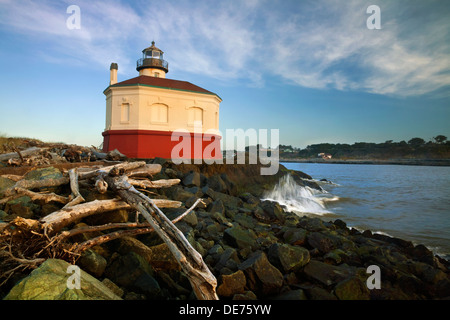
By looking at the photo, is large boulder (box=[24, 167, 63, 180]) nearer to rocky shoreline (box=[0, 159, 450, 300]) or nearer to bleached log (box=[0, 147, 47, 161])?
rocky shoreline (box=[0, 159, 450, 300])

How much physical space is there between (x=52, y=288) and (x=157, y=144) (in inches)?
516

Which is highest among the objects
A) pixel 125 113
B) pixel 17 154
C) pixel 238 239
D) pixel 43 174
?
pixel 125 113

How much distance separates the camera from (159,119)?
1509 centimetres

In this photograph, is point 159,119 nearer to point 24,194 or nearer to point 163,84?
point 163,84

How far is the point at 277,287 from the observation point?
3252 millimetres

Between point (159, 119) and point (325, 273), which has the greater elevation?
→ point (159, 119)

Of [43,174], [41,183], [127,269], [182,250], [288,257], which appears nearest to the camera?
[182,250]

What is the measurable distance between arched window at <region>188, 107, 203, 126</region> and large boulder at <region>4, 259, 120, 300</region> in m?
13.6

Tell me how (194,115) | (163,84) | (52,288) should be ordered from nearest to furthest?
(52,288) → (163,84) → (194,115)

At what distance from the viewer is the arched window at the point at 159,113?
49.0 ft

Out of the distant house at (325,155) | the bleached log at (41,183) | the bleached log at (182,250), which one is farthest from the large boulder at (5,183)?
the distant house at (325,155)

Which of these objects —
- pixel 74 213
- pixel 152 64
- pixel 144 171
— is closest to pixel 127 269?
pixel 74 213

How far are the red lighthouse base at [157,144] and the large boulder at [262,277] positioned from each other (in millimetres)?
12289
